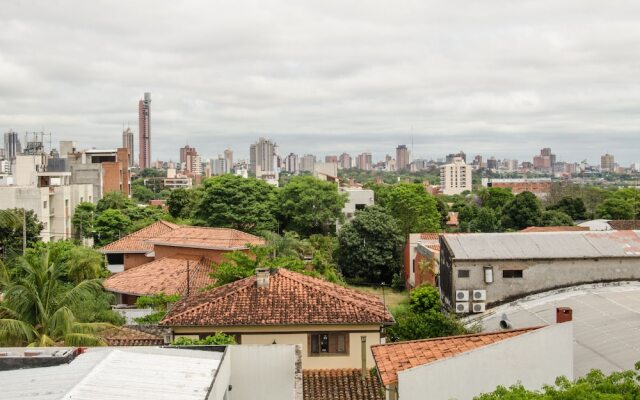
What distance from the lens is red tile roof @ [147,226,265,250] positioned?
31.0 meters

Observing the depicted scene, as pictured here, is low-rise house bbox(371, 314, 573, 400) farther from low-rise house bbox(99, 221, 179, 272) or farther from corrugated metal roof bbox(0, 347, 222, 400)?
low-rise house bbox(99, 221, 179, 272)

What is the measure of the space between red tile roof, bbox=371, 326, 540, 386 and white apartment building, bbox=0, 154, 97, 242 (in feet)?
120

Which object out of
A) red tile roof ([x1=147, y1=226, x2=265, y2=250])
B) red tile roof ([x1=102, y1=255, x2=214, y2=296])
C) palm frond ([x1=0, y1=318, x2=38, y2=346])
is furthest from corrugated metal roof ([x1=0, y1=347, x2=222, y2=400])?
red tile roof ([x1=147, y1=226, x2=265, y2=250])

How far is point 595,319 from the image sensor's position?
17156 mm

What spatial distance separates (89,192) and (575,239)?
48.6 metres

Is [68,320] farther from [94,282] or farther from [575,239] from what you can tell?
[575,239]

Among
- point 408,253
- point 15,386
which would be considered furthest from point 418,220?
point 15,386

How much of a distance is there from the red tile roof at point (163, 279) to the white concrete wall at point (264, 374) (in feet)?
43.2

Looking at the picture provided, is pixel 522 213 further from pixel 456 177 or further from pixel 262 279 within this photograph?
pixel 456 177

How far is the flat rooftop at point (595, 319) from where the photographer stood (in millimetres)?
13883

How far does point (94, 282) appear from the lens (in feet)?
58.6

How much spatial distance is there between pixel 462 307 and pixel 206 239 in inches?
559

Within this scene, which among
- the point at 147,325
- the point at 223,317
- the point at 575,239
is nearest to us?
the point at 223,317

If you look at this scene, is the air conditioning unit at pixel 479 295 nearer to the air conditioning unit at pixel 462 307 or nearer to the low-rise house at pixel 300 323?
the air conditioning unit at pixel 462 307
